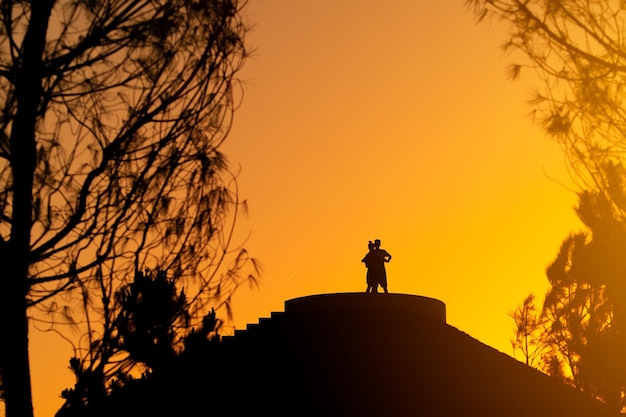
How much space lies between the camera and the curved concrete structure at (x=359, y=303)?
926 inches

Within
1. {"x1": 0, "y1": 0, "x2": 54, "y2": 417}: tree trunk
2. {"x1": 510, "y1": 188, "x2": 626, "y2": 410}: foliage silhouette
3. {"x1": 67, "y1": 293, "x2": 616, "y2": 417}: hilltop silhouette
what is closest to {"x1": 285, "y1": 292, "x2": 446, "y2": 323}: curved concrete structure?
{"x1": 67, "y1": 293, "x2": 616, "y2": 417}: hilltop silhouette

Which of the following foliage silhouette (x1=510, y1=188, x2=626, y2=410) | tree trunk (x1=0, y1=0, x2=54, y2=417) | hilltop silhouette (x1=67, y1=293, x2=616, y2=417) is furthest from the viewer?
foliage silhouette (x1=510, y1=188, x2=626, y2=410)

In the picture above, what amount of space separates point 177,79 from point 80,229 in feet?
6.90

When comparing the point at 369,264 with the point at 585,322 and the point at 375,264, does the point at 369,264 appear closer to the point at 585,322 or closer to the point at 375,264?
the point at 375,264

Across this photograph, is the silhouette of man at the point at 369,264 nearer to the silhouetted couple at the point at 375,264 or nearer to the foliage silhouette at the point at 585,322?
the silhouetted couple at the point at 375,264

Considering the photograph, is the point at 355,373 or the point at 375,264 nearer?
the point at 355,373

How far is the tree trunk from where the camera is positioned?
10.3 m

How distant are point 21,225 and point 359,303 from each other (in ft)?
45.1

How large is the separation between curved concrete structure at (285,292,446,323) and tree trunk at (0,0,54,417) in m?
13.5

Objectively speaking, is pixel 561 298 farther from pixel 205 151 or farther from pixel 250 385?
pixel 205 151

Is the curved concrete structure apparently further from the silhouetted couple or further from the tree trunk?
the tree trunk

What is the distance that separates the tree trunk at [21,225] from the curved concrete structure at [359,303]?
13537 mm

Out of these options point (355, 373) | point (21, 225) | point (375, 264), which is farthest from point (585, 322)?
point (21, 225)

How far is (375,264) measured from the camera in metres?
23.8
